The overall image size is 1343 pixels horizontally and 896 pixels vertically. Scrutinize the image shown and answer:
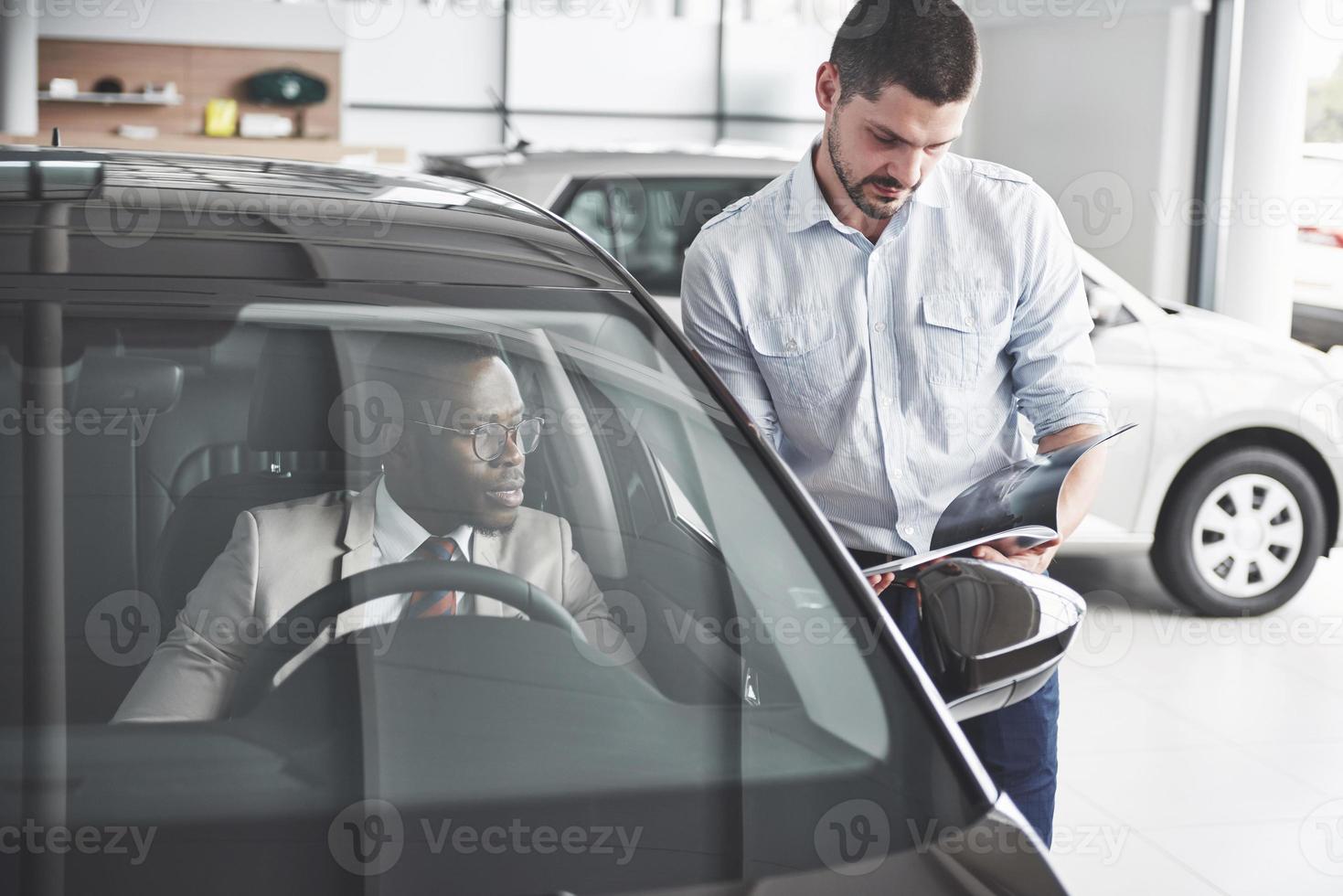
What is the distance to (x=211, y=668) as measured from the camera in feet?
3.95

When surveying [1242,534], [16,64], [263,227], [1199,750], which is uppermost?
[16,64]

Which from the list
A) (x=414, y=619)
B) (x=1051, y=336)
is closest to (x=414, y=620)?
(x=414, y=619)

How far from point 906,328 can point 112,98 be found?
8.54 meters

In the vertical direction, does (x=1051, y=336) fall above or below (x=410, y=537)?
above

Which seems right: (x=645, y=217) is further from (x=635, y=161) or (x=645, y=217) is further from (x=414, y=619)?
(x=414, y=619)

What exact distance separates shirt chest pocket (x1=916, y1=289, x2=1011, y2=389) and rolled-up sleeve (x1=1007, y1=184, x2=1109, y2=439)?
53mm

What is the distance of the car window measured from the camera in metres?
4.52

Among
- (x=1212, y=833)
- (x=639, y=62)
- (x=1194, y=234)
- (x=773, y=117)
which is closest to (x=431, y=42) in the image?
(x=639, y=62)

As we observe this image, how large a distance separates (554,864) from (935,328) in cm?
107

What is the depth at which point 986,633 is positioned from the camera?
4.28ft

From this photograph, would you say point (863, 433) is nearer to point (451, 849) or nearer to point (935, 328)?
point (935, 328)

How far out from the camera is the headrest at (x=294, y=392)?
4.34ft

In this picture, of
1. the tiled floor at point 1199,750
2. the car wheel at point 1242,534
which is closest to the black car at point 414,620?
the tiled floor at point 1199,750

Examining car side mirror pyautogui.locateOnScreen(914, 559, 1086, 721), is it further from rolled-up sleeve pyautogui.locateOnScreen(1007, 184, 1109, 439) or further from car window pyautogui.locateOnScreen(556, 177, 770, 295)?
car window pyautogui.locateOnScreen(556, 177, 770, 295)
